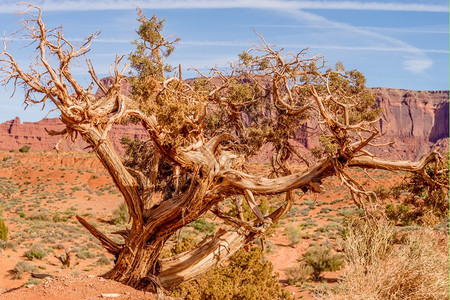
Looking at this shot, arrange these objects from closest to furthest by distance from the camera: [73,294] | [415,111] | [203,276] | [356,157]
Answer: [73,294] → [356,157] → [203,276] → [415,111]

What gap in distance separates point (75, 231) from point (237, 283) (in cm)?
1682

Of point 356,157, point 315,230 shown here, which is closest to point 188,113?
point 356,157

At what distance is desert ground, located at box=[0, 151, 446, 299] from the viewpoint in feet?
23.1

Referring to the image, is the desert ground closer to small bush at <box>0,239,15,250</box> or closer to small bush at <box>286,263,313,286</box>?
small bush at <box>0,239,15,250</box>

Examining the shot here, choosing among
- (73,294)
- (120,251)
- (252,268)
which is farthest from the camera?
(252,268)

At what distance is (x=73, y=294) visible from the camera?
6.47m

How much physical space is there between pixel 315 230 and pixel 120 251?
2012 centimetres

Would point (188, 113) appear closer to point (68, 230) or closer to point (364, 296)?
point (364, 296)

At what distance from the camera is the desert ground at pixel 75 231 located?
7035 millimetres

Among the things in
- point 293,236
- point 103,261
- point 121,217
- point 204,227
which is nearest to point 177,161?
point 103,261

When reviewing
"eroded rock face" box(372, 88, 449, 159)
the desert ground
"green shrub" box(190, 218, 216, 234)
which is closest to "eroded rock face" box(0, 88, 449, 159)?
"eroded rock face" box(372, 88, 449, 159)

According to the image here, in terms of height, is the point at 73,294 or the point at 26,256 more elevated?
the point at 73,294

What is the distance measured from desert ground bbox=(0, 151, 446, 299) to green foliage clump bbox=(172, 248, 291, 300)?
56.9 inches

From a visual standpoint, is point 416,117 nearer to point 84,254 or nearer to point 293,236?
point 293,236
